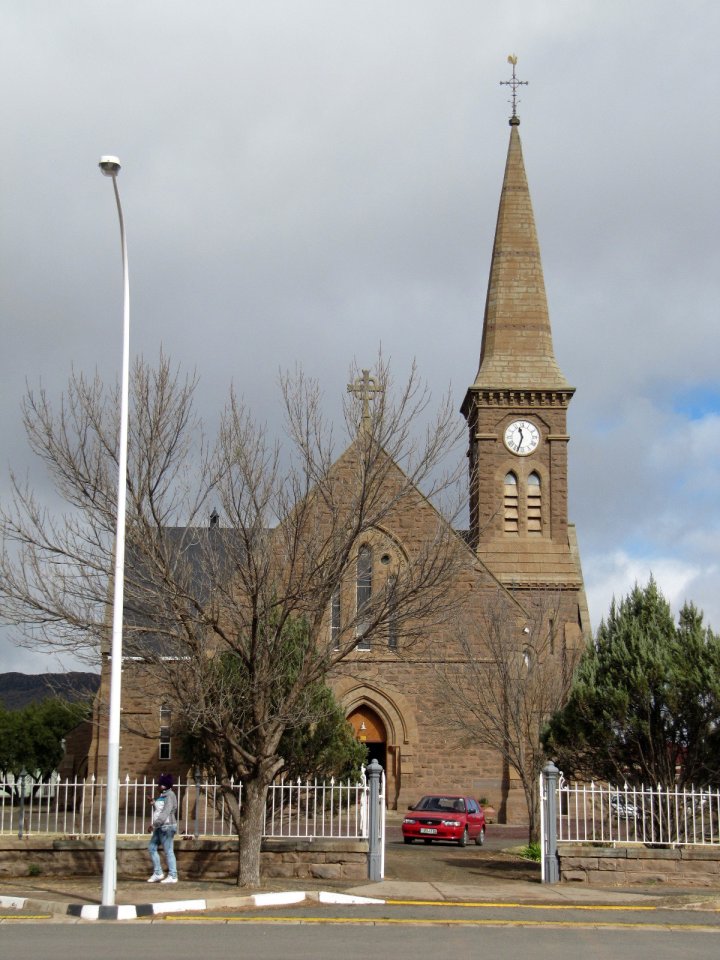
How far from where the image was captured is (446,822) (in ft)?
78.4

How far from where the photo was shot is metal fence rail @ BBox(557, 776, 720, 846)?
16.8 m

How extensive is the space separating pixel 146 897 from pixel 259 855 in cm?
207

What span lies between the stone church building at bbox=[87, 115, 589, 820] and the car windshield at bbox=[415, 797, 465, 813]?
3.48 metres

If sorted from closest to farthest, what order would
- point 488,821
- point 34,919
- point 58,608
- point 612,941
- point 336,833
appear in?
point 612,941
point 34,919
point 58,608
point 336,833
point 488,821

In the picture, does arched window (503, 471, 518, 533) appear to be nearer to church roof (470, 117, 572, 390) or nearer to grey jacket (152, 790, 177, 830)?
church roof (470, 117, 572, 390)

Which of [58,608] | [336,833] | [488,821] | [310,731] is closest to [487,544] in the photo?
[488,821]

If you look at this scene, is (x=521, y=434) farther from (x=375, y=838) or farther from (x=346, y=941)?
(x=346, y=941)

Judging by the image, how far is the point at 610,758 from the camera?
18422mm

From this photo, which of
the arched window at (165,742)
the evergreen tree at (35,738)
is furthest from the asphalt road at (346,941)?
the evergreen tree at (35,738)

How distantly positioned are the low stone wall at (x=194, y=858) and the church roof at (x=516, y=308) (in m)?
23.9

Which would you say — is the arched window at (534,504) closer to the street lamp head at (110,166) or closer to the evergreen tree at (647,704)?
the evergreen tree at (647,704)

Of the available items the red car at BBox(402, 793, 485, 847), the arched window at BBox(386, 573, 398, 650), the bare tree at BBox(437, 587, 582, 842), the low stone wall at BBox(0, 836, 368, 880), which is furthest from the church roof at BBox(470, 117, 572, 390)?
the low stone wall at BBox(0, 836, 368, 880)

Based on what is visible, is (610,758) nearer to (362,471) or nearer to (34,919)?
(362,471)

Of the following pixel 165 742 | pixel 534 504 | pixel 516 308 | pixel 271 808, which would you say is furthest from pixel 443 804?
pixel 516 308
